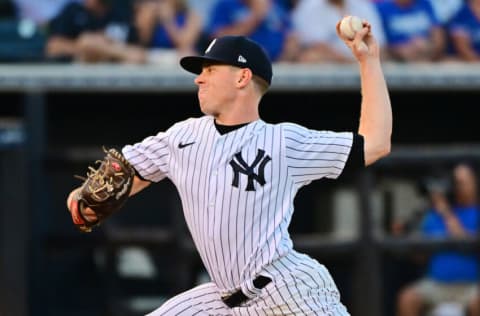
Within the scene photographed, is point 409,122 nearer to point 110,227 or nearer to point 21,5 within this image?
point 110,227

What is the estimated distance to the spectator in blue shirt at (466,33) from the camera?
8344 millimetres

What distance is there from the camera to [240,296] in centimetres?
418

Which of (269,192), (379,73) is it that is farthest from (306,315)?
(379,73)

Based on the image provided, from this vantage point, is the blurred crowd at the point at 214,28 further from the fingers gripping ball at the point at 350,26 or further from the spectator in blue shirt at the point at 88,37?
the fingers gripping ball at the point at 350,26

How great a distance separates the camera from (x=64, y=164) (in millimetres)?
7711

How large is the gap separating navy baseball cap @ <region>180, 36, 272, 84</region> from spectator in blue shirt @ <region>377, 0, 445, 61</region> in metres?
4.03

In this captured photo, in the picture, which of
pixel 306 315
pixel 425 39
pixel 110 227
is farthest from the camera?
pixel 425 39

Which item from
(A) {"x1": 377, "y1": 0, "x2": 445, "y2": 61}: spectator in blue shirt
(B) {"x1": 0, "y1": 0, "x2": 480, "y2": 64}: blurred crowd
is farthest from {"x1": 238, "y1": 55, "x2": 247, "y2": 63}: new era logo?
(A) {"x1": 377, "y1": 0, "x2": 445, "y2": 61}: spectator in blue shirt

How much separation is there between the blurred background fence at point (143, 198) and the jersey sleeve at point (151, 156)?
3.27 metres

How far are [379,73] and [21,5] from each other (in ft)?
14.4

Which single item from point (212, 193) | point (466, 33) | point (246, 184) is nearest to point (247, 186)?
point (246, 184)

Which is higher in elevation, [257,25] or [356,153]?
[257,25]

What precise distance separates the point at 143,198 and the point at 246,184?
3.99 meters

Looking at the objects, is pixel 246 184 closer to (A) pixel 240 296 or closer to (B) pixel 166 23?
(A) pixel 240 296
